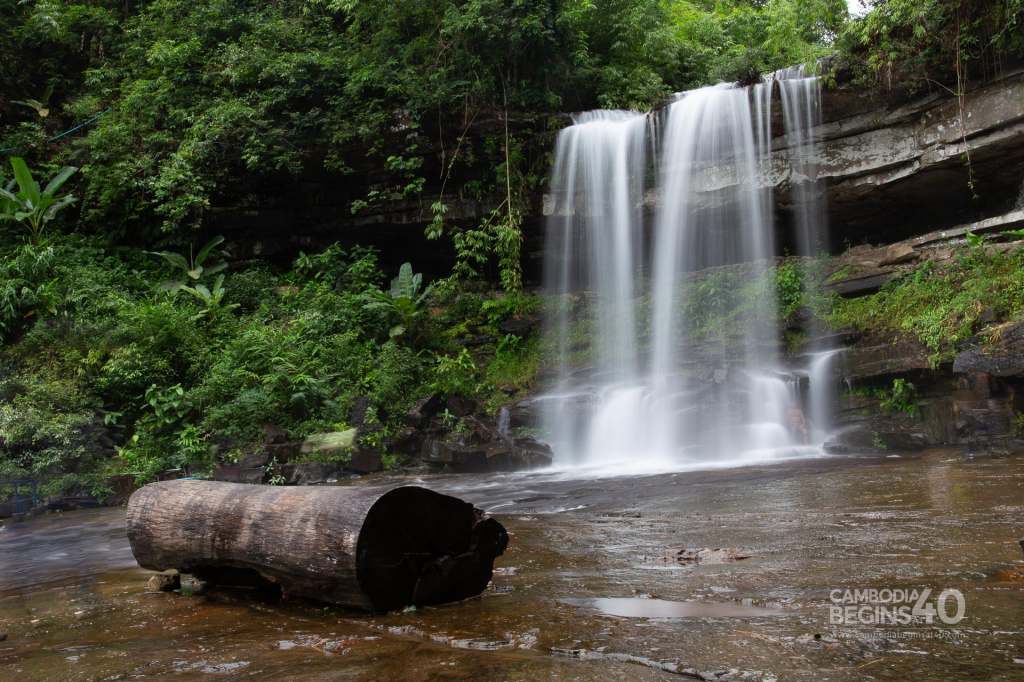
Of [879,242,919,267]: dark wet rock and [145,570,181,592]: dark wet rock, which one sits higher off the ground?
[879,242,919,267]: dark wet rock

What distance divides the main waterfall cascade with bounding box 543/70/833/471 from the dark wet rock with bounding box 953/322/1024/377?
231 centimetres

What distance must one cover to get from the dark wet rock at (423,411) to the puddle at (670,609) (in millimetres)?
9090

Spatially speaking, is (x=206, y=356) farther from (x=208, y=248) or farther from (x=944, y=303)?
(x=944, y=303)

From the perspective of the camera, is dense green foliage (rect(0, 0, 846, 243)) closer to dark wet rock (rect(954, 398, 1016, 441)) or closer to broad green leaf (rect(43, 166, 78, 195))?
broad green leaf (rect(43, 166, 78, 195))

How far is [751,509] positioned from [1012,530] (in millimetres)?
1987

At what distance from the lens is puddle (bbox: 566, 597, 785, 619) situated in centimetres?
299

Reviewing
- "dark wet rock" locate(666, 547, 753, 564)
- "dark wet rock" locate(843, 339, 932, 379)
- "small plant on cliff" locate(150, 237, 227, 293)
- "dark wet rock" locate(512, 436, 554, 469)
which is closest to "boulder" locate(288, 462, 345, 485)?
"dark wet rock" locate(512, 436, 554, 469)

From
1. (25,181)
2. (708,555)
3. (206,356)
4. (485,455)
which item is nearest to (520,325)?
(485,455)

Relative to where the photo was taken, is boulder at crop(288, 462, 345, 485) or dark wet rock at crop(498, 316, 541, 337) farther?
dark wet rock at crop(498, 316, 541, 337)

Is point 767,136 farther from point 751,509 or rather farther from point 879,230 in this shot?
point 751,509

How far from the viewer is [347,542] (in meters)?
3.27

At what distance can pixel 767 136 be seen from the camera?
1369 centimetres

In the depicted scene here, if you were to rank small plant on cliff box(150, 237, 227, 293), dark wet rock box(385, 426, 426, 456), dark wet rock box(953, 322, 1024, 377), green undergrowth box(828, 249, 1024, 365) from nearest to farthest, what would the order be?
dark wet rock box(953, 322, 1024, 377)
green undergrowth box(828, 249, 1024, 365)
dark wet rock box(385, 426, 426, 456)
small plant on cliff box(150, 237, 227, 293)

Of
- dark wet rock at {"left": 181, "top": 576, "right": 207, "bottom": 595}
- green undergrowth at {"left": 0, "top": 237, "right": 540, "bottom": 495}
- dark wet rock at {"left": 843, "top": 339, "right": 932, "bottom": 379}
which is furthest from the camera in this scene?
green undergrowth at {"left": 0, "top": 237, "right": 540, "bottom": 495}
